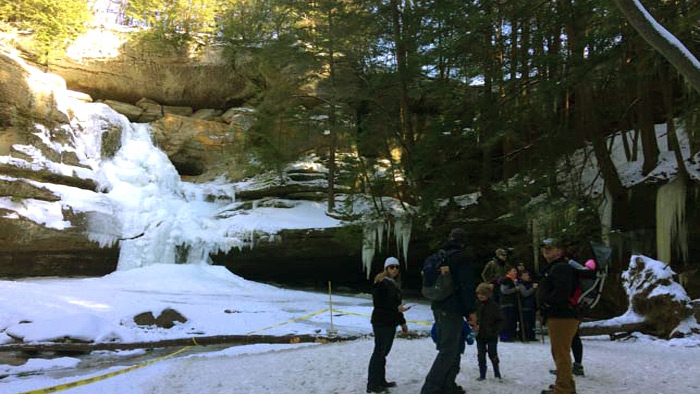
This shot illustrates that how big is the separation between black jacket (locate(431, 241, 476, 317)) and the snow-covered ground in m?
1.08

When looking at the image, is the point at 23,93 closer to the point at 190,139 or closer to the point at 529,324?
the point at 190,139

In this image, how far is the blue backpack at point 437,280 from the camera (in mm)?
4031

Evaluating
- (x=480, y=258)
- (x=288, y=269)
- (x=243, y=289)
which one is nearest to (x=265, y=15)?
(x=288, y=269)

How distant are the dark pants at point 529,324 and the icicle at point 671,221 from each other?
16.3 feet

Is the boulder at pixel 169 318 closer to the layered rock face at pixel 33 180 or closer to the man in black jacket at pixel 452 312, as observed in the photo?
the layered rock face at pixel 33 180

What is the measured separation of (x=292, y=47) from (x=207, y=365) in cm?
1309

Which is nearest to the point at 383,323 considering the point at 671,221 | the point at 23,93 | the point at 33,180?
the point at 671,221

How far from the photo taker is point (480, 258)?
767 inches

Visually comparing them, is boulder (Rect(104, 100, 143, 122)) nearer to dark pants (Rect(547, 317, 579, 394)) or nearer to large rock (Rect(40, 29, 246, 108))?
large rock (Rect(40, 29, 246, 108))

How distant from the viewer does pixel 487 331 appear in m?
5.01

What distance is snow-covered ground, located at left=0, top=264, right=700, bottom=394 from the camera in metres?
5.05

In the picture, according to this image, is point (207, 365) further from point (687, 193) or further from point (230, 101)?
point (230, 101)

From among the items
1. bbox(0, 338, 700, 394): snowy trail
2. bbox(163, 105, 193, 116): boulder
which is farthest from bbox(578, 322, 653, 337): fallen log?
bbox(163, 105, 193, 116): boulder

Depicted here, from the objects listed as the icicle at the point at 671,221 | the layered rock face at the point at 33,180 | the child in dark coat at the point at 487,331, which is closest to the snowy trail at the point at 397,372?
the child in dark coat at the point at 487,331
